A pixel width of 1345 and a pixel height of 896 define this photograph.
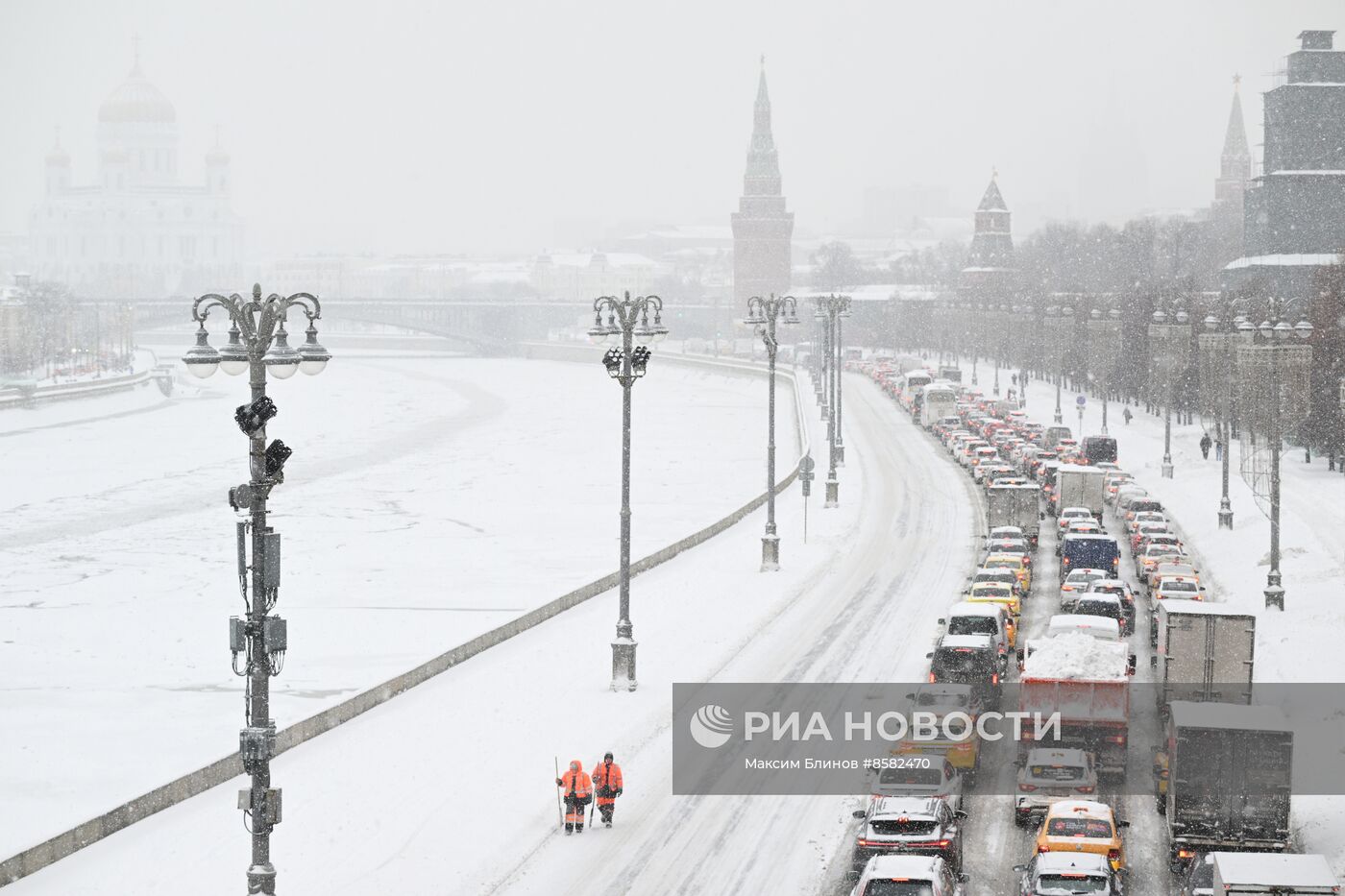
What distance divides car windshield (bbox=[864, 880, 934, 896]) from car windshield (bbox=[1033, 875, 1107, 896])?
4.66ft

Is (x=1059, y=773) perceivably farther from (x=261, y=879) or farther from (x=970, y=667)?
(x=261, y=879)

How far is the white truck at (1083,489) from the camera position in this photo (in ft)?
168

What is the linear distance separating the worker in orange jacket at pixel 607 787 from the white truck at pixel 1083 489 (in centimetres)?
3120

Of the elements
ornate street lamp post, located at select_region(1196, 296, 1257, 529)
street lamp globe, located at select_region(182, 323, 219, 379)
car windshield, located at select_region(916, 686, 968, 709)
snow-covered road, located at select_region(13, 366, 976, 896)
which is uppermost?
street lamp globe, located at select_region(182, 323, 219, 379)

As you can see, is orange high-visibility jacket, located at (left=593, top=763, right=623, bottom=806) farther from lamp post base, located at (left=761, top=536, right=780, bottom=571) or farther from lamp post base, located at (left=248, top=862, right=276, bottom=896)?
lamp post base, located at (left=761, top=536, right=780, bottom=571)

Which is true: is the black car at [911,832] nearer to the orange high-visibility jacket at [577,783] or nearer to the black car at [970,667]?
the orange high-visibility jacket at [577,783]

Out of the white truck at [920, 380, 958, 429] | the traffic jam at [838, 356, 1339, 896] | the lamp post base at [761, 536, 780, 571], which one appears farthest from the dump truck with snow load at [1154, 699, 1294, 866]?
the white truck at [920, 380, 958, 429]

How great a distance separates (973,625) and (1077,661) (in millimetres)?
6310

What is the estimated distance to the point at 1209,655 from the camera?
27141 millimetres

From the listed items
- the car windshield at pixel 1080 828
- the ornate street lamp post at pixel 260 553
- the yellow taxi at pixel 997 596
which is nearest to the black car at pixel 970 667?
the yellow taxi at pixel 997 596

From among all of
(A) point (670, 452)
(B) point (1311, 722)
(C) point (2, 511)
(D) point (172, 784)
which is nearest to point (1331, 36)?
(A) point (670, 452)

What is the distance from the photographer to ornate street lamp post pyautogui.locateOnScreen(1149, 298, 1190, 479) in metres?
64.8

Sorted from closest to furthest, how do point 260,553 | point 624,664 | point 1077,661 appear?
1. point 260,553
2. point 1077,661
3. point 624,664

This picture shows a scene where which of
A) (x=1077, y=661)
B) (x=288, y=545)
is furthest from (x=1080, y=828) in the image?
(x=288, y=545)
